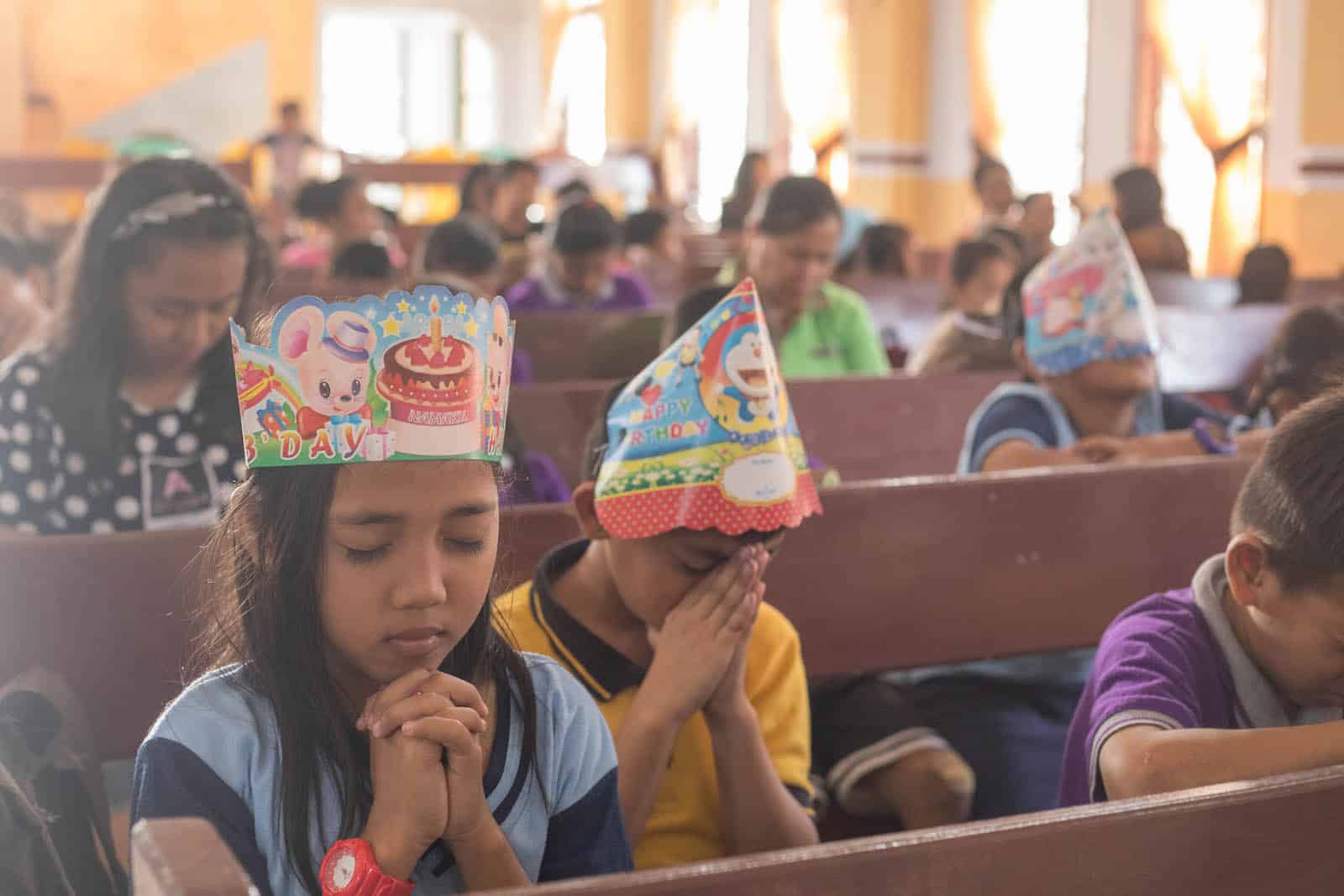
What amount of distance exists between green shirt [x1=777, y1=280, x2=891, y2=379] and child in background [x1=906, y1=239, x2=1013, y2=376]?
16 cm

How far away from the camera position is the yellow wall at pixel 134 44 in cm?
1703

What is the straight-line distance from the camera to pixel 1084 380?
2.75 metres

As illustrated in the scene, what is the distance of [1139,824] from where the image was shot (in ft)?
3.59

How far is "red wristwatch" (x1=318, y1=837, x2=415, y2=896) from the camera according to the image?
1.16 meters

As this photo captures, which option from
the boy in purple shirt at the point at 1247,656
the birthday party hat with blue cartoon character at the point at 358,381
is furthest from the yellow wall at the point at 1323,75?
the birthday party hat with blue cartoon character at the point at 358,381

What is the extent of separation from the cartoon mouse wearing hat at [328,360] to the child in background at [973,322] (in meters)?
2.57

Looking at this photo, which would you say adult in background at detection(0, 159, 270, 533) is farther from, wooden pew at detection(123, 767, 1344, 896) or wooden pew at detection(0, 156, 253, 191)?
wooden pew at detection(0, 156, 253, 191)

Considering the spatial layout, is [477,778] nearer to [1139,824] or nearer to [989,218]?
[1139,824]

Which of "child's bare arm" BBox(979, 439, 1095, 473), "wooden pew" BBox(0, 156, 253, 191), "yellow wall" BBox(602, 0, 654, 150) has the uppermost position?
"yellow wall" BBox(602, 0, 654, 150)

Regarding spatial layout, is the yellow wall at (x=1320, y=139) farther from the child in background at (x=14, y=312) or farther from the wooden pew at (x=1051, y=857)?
the wooden pew at (x=1051, y=857)

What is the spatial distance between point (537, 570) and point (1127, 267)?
1.49m

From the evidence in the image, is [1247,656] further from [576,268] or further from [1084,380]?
[576,268]

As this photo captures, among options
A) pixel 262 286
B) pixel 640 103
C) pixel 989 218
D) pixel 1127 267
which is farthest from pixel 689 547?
pixel 640 103

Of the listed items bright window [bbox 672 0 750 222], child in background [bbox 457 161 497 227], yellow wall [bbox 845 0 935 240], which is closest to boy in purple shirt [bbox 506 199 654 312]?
child in background [bbox 457 161 497 227]
